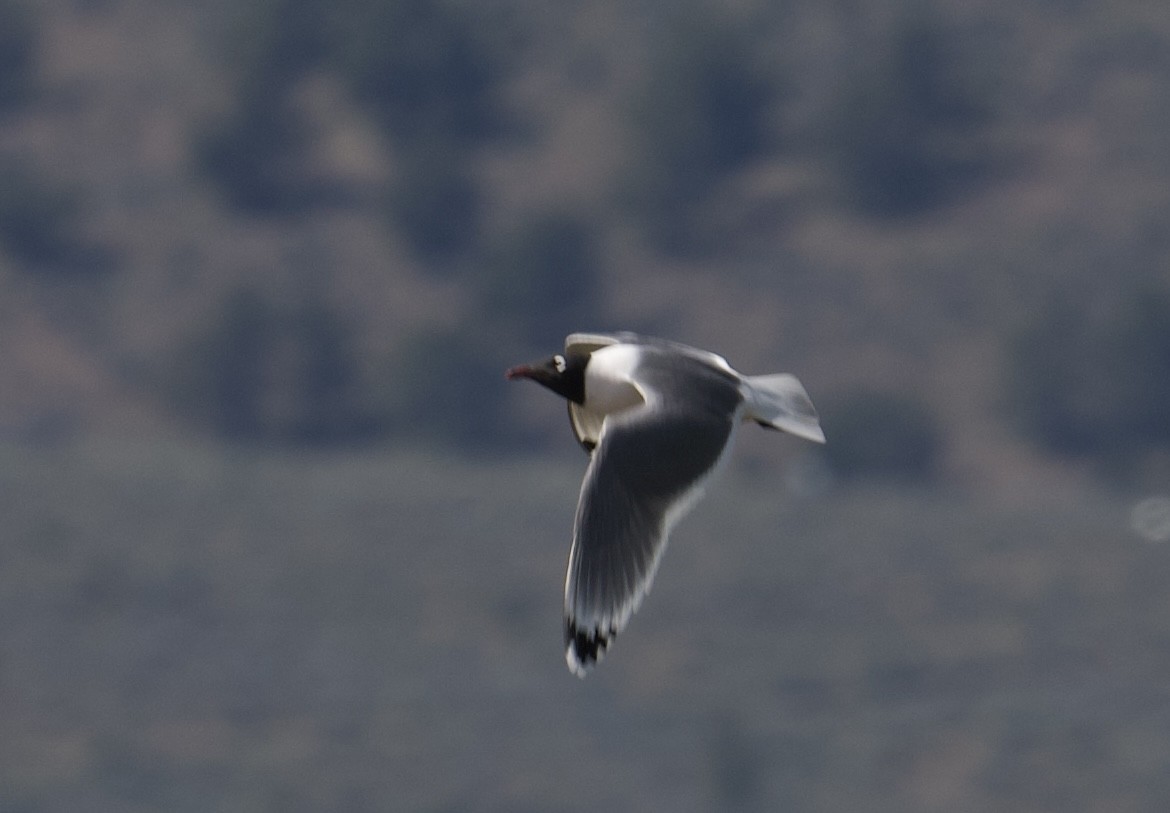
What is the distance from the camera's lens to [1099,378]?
192 feet

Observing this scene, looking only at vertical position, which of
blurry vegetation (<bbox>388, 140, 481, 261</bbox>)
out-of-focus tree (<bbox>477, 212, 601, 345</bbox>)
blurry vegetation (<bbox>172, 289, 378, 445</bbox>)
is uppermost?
blurry vegetation (<bbox>388, 140, 481, 261</bbox>)

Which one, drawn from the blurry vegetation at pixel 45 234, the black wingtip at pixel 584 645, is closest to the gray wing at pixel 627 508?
the black wingtip at pixel 584 645

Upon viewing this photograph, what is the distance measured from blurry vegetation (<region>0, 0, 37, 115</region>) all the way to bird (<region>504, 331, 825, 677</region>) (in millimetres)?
58000

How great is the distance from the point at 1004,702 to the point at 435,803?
8711mm

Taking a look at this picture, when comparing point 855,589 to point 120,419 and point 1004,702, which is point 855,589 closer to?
point 1004,702

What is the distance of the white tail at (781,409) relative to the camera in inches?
373

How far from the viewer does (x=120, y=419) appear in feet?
188

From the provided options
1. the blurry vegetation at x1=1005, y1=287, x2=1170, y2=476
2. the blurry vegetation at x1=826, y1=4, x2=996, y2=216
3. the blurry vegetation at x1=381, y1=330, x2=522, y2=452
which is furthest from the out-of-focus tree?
the blurry vegetation at x1=1005, y1=287, x2=1170, y2=476

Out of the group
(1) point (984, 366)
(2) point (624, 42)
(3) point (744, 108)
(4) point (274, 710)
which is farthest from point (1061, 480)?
(4) point (274, 710)

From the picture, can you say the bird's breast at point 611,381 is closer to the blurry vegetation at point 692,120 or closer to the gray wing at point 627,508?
the gray wing at point 627,508

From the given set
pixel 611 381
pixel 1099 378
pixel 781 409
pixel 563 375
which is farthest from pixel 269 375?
pixel 781 409

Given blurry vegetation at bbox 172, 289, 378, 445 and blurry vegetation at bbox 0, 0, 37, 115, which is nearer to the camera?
blurry vegetation at bbox 172, 289, 378, 445

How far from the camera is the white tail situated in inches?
373

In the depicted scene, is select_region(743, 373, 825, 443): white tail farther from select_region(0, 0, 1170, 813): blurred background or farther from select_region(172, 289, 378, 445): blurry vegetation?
select_region(172, 289, 378, 445): blurry vegetation
